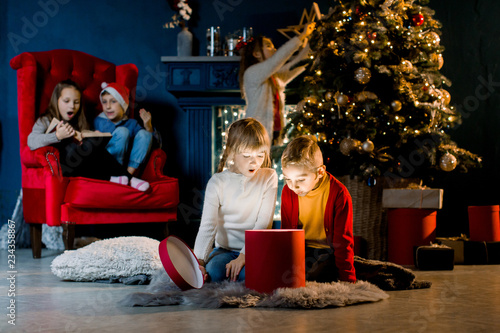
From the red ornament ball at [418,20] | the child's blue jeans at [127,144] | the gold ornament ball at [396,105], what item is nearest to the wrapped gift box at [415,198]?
the gold ornament ball at [396,105]

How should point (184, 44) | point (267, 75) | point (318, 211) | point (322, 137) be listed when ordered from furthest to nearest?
point (184, 44), point (267, 75), point (322, 137), point (318, 211)

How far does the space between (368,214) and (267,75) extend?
1.18 meters

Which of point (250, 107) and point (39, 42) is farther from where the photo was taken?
point (39, 42)

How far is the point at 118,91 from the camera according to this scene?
3.39 meters

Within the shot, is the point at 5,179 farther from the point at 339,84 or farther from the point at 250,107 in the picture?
the point at 339,84

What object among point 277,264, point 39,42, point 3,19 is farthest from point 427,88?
point 3,19

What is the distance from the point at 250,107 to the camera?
3.53 meters

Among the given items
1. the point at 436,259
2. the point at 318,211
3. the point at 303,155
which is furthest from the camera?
the point at 436,259

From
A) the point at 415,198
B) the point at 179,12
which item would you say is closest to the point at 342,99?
the point at 415,198

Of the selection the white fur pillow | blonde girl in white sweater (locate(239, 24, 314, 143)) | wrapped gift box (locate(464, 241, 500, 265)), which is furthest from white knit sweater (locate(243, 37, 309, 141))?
the white fur pillow

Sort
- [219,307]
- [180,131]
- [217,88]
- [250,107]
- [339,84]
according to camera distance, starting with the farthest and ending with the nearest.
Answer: [180,131] → [217,88] → [250,107] → [339,84] → [219,307]

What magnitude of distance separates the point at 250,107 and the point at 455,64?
5.47 feet

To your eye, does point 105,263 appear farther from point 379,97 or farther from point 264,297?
point 379,97

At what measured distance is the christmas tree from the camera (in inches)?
112
